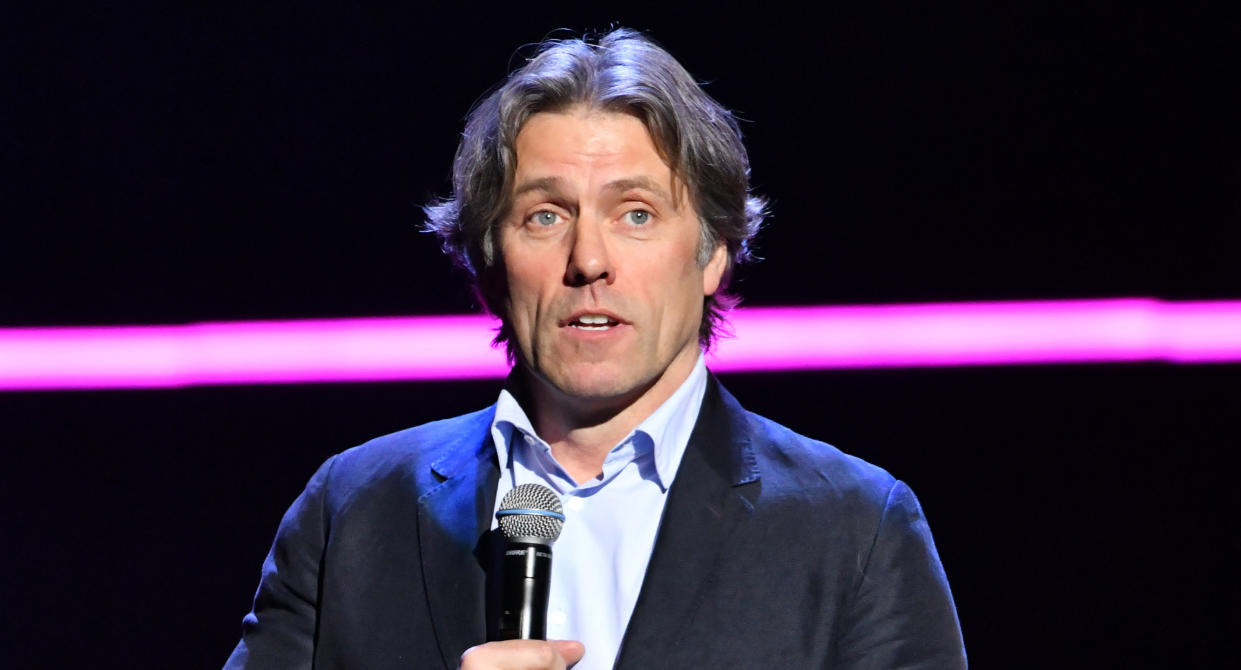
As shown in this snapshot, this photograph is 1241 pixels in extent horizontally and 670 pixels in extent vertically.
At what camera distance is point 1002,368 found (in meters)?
2.76

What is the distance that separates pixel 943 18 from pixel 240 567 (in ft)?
6.35

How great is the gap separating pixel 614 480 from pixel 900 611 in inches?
18.2

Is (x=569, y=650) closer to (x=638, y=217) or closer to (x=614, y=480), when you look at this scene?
(x=614, y=480)

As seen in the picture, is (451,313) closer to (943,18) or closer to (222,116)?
(222,116)

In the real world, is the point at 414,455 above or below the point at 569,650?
above

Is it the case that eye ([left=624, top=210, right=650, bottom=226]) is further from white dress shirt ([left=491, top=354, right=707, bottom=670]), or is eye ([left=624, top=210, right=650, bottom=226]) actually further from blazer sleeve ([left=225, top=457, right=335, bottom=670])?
blazer sleeve ([left=225, top=457, right=335, bottom=670])

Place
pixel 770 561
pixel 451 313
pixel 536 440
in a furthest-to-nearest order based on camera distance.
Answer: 1. pixel 451 313
2. pixel 536 440
3. pixel 770 561

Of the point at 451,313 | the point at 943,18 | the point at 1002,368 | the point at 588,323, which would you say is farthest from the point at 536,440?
the point at 943,18

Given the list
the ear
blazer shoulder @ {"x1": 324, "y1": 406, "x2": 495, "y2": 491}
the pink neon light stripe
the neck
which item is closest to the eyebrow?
the ear

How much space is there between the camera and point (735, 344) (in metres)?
2.87

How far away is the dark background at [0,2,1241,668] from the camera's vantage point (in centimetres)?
266

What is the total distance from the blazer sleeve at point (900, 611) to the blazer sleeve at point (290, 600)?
794mm

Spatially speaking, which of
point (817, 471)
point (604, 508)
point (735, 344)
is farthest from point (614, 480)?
point (735, 344)

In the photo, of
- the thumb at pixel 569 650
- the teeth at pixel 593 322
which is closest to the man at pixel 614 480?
the teeth at pixel 593 322
